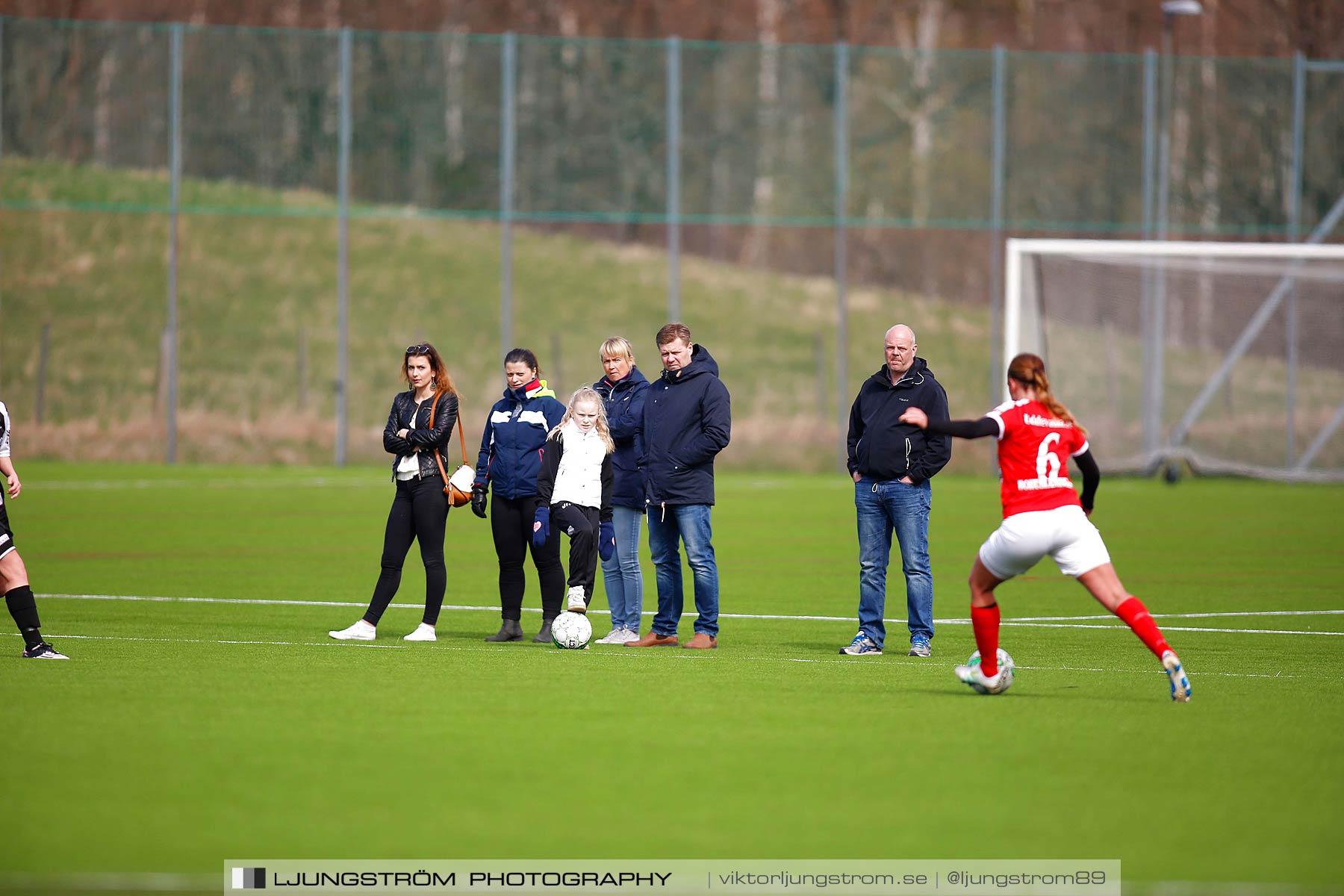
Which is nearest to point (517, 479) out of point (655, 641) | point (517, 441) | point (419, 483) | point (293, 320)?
point (517, 441)

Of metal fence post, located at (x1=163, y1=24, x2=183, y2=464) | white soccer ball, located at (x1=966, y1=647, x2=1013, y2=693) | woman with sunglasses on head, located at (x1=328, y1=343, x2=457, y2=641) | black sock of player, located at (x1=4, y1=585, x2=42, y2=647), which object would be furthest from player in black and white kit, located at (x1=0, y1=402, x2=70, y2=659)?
metal fence post, located at (x1=163, y1=24, x2=183, y2=464)

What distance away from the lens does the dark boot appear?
12.5 meters

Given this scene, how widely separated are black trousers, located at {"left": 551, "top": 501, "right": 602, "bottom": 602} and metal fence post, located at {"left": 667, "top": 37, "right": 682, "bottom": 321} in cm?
2759

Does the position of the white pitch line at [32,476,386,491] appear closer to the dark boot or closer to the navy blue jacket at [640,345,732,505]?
the dark boot

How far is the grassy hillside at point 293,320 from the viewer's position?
1495 inches

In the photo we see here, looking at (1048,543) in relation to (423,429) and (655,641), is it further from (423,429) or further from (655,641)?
(423,429)

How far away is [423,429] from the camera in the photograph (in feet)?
40.9

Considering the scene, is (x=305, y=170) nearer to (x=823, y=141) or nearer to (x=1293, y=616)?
(x=823, y=141)

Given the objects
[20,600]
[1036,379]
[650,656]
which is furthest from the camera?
A: [650,656]

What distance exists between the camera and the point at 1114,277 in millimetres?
36281

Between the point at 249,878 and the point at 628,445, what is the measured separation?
6781mm

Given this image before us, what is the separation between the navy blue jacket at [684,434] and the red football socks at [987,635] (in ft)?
9.15

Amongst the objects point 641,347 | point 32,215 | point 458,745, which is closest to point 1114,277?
point 641,347

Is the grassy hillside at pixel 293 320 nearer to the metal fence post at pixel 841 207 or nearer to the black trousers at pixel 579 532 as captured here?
the metal fence post at pixel 841 207
